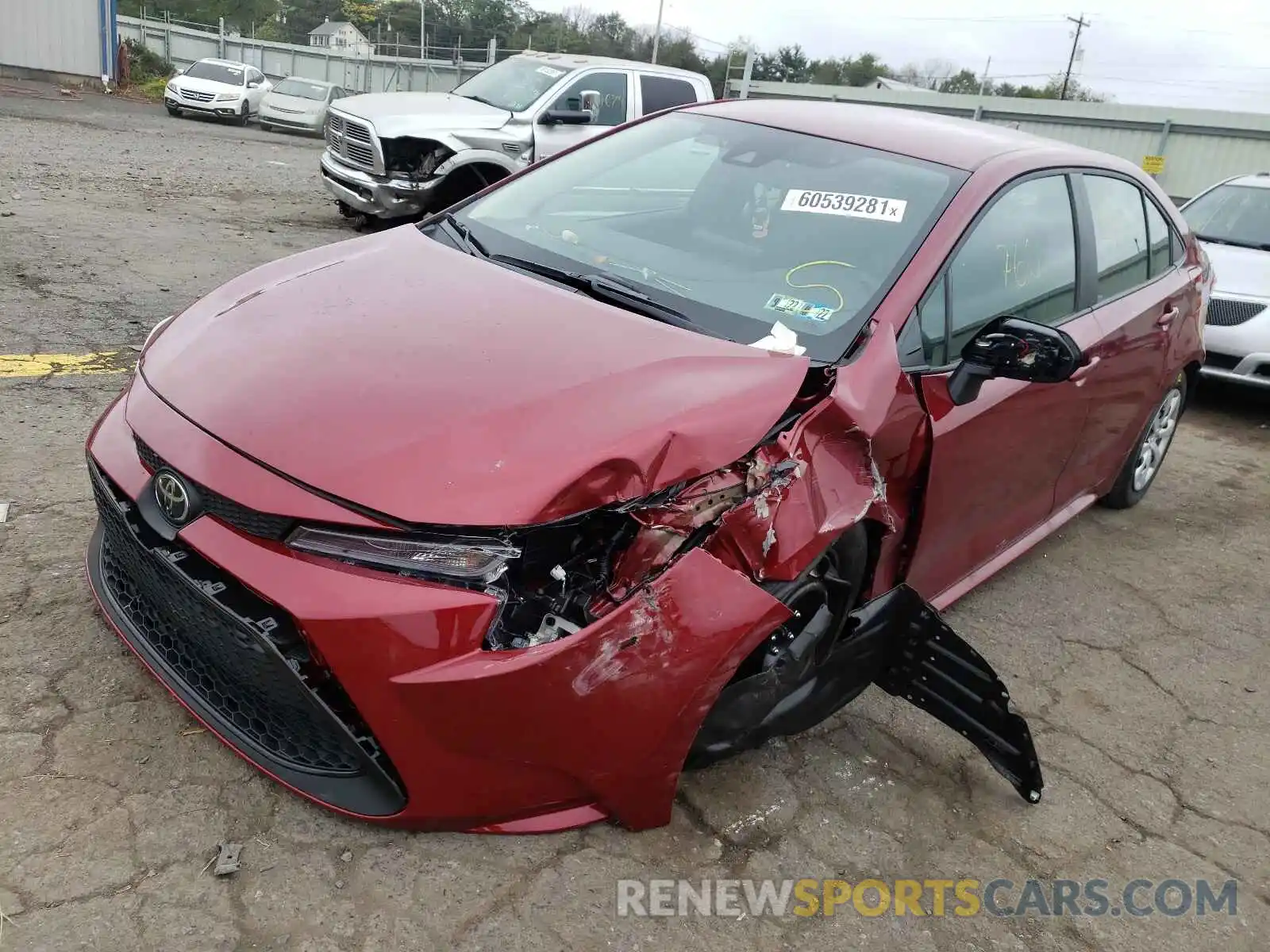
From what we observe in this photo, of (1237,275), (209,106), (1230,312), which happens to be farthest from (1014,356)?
(209,106)

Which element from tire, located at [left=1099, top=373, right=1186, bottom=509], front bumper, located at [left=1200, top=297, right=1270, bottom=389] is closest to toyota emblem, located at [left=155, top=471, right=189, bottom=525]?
tire, located at [left=1099, top=373, right=1186, bottom=509]

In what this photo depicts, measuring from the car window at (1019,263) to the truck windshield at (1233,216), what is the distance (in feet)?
16.4

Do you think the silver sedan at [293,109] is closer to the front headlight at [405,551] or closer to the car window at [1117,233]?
the car window at [1117,233]

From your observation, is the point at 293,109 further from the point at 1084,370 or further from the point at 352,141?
the point at 1084,370

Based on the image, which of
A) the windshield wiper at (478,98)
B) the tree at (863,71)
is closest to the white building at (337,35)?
the tree at (863,71)

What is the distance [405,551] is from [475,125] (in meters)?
7.38

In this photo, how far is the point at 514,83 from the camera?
9.33 m

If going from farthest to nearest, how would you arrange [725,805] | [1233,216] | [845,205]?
[1233,216], [845,205], [725,805]

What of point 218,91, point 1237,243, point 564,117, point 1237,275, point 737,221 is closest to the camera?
point 737,221

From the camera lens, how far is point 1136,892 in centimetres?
232

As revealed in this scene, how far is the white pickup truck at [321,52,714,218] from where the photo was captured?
8.20 metres

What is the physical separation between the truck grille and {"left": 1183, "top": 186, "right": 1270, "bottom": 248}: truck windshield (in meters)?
6.68

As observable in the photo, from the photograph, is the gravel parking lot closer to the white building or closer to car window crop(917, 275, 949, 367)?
car window crop(917, 275, 949, 367)

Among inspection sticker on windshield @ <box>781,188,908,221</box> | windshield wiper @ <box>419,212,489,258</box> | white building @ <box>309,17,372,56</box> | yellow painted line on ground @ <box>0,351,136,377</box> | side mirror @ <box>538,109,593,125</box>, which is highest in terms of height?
white building @ <box>309,17,372,56</box>
